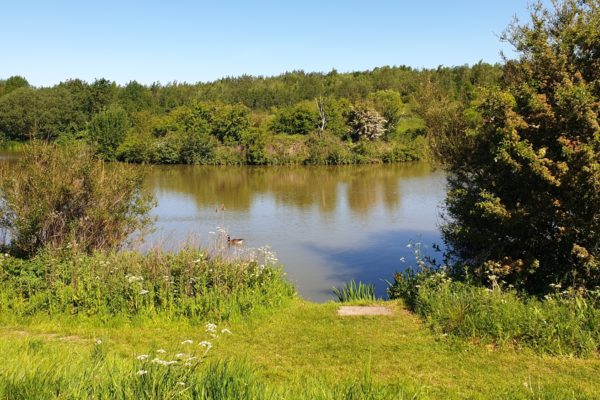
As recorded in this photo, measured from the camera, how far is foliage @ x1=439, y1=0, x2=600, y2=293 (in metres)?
7.07

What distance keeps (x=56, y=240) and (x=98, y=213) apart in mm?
921

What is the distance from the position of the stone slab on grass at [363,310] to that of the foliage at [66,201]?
4810 millimetres

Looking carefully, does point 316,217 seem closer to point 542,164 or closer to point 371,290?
point 371,290

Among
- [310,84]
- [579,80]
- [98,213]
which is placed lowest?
[98,213]

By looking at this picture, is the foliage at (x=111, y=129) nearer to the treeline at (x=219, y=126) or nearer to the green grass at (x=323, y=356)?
the treeline at (x=219, y=126)

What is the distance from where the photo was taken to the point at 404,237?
16688mm

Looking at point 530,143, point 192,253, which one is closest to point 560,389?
point 530,143

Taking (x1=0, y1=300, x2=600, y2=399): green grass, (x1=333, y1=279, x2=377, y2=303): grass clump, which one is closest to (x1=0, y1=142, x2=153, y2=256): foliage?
(x1=0, y1=300, x2=600, y2=399): green grass

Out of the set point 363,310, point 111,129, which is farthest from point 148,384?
point 111,129

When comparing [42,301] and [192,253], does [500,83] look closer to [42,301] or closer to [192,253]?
[192,253]

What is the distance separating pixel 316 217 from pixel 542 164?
13.3 meters

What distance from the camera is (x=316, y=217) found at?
2022 centimetres

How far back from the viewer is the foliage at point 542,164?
7066 mm

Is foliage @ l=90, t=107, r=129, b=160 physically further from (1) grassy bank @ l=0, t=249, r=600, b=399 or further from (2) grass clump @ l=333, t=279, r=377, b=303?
(2) grass clump @ l=333, t=279, r=377, b=303
